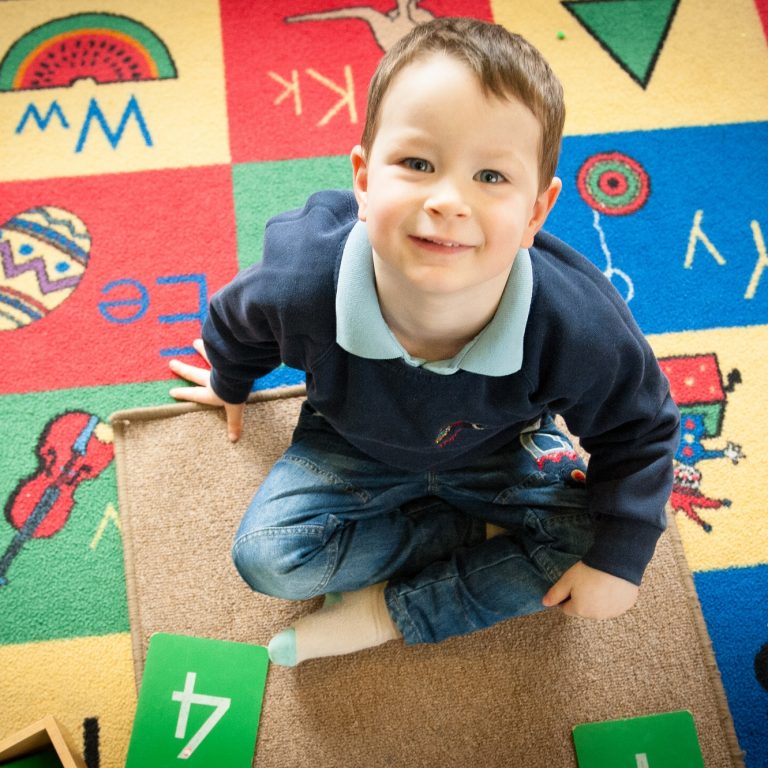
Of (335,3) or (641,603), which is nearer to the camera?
(641,603)

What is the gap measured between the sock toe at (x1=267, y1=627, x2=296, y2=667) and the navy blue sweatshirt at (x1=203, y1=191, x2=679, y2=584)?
0.27 metres

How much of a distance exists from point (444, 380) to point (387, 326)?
75 mm

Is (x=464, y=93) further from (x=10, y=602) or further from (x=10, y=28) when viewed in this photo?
(x=10, y=28)

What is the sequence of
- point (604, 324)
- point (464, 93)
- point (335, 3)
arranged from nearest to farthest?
point (464, 93), point (604, 324), point (335, 3)

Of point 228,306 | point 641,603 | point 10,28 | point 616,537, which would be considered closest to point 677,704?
point 641,603

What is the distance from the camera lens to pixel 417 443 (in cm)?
80

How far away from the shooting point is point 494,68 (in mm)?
568

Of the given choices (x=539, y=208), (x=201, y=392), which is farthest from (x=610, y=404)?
(x=201, y=392)

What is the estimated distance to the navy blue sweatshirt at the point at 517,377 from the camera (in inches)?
27.5

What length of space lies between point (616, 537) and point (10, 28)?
1157 mm

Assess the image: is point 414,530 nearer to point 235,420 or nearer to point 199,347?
point 235,420

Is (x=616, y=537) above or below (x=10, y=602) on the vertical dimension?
above

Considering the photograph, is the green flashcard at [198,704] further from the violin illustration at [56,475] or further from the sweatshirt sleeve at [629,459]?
the sweatshirt sleeve at [629,459]

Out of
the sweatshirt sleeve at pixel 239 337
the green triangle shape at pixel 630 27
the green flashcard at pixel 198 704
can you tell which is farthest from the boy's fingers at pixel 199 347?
the green triangle shape at pixel 630 27
